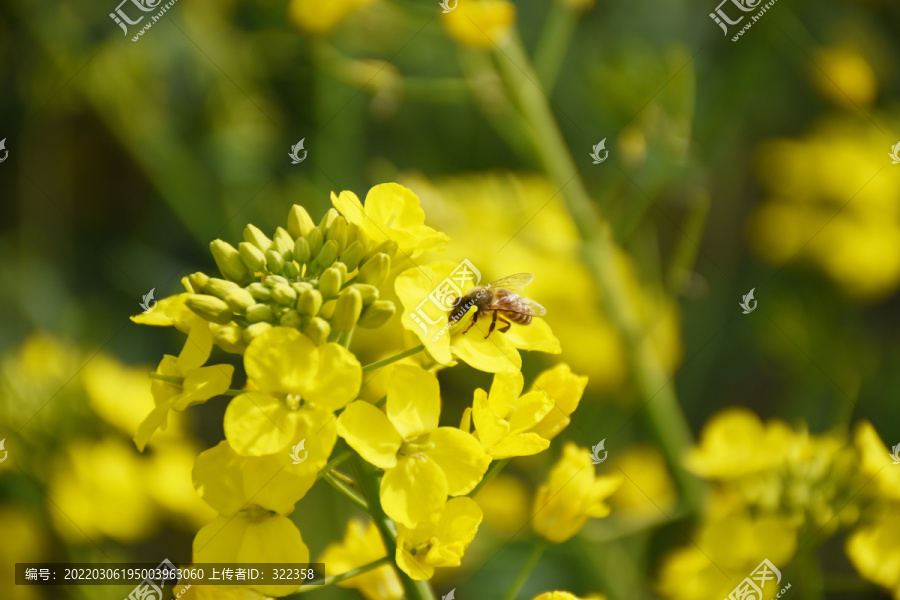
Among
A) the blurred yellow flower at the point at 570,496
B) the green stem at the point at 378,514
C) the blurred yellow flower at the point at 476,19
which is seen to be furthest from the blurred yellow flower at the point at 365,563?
the blurred yellow flower at the point at 476,19

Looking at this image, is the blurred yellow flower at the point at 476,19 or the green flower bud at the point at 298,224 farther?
the blurred yellow flower at the point at 476,19

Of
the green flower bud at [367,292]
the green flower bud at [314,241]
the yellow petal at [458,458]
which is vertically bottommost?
the yellow petal at [458,458]

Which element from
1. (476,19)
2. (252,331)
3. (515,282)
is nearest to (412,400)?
(252,331)

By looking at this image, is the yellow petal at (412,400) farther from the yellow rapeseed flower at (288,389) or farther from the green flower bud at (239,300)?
the green flower bud at (239,300)

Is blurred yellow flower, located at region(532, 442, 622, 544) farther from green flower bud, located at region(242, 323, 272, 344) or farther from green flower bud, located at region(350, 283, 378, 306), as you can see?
green flower bud, located at region(242, 323, 272, 344)

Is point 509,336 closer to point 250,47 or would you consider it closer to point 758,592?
point 758,592

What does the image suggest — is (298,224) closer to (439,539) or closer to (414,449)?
(414,449)

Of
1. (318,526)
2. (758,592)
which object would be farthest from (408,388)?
(318,526)

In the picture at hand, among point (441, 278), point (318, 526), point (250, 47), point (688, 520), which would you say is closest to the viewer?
point (441, 278)
